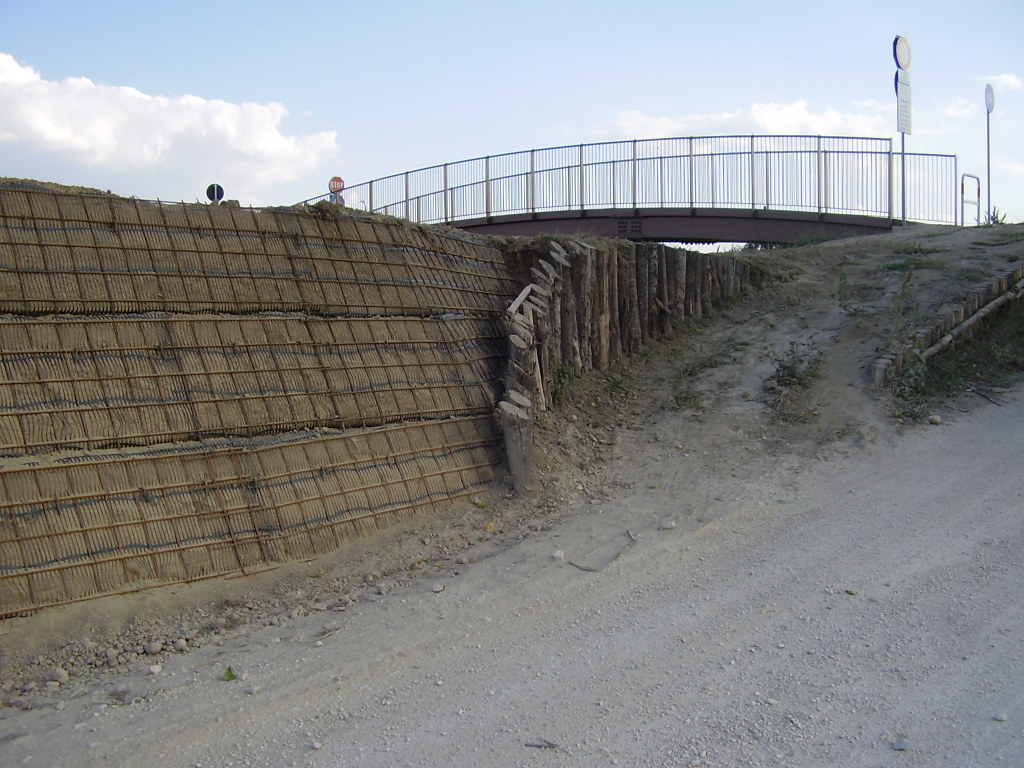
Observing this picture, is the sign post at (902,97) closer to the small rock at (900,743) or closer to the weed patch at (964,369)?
the weed patch at (964,369)

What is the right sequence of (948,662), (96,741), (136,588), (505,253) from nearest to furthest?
(96,741) < (948,662) < (136,588) < (505,253)

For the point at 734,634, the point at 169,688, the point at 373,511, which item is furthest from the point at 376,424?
the point at 734,634

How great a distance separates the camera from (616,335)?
10523 mm

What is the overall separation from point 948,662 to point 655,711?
176 cm

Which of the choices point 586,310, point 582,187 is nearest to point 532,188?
point 582,187

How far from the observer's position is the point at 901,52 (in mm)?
16078

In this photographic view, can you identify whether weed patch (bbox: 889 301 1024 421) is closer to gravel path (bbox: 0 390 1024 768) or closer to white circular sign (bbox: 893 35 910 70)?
gravel path (bbox: 0 390 1024 768)

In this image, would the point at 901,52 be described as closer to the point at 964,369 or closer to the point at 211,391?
the point at 964,369

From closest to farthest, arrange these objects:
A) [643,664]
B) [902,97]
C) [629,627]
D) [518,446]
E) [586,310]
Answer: [643,664]
[629,627]
[518,446]
[586,310]
[902,97]

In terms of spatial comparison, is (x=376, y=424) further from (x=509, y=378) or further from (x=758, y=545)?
(x=758, y=545)

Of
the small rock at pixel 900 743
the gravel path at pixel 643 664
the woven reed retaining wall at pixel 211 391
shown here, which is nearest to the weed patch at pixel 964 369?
the gravel path at pixel 643 664

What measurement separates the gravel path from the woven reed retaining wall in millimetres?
971

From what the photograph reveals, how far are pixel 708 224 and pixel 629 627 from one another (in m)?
12.7

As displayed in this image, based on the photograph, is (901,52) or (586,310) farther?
(901,52)
